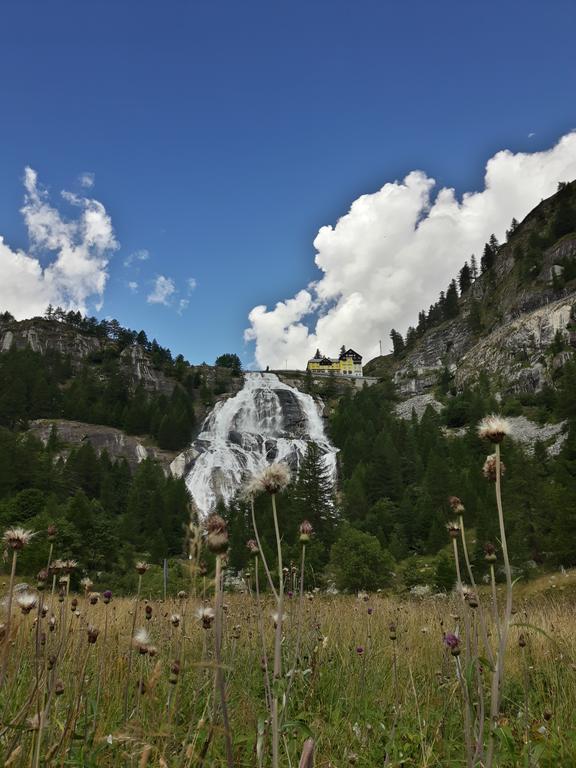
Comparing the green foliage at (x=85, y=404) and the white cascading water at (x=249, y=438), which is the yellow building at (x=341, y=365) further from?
the green foliage at (x=85, y=404)

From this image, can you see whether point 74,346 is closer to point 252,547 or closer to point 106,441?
point 106,441

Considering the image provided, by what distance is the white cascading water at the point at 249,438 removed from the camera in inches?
2589

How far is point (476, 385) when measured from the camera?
98.3 m

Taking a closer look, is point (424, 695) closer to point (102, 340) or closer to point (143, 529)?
point (143, 529)

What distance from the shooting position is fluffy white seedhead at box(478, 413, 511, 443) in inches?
65.6

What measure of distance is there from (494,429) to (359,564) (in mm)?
31245

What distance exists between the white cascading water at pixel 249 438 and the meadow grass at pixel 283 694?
173 ft

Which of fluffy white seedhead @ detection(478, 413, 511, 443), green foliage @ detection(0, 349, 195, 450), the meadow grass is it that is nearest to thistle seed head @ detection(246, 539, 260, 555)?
the meadow grass

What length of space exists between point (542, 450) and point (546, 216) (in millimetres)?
115899

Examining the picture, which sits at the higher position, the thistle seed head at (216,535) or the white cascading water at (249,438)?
the white cascading water at (249,438)

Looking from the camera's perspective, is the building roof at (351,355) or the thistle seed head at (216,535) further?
the building roof at (351,355)

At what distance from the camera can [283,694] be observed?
1.83 metres

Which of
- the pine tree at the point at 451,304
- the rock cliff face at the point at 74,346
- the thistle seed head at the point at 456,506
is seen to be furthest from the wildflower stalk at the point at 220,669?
the pine tree at the point at 451,304

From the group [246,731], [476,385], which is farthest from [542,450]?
[246,731]
